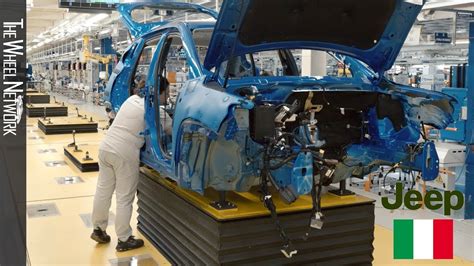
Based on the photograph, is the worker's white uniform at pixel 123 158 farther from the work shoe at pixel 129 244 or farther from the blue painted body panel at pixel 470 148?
the blue painted body panel at pixel 470 148

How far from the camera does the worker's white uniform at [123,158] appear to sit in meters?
4.11

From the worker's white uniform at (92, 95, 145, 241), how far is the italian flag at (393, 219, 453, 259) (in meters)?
2.39

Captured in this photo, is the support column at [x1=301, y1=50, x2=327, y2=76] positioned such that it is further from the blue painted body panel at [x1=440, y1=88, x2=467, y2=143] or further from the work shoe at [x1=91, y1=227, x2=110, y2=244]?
the work shoe at [x1=91, y1=227, x2=110, y2=244]

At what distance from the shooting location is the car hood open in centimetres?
292

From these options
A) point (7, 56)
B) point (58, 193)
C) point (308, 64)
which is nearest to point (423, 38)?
point (308, 64)

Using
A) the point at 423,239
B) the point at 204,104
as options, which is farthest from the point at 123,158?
the point at 423,239

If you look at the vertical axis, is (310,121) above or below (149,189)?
above

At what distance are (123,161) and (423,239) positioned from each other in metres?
2.72

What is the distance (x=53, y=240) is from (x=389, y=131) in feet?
10.4

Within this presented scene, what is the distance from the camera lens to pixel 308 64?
7523 millimetres

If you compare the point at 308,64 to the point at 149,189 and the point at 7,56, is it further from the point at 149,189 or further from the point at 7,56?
the point at 7,56

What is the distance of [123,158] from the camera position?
4.11 metres

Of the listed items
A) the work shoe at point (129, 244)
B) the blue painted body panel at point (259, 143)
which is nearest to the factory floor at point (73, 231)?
the work shoe at point (129, 244)

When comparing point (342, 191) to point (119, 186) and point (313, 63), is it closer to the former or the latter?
point (119, 186)
